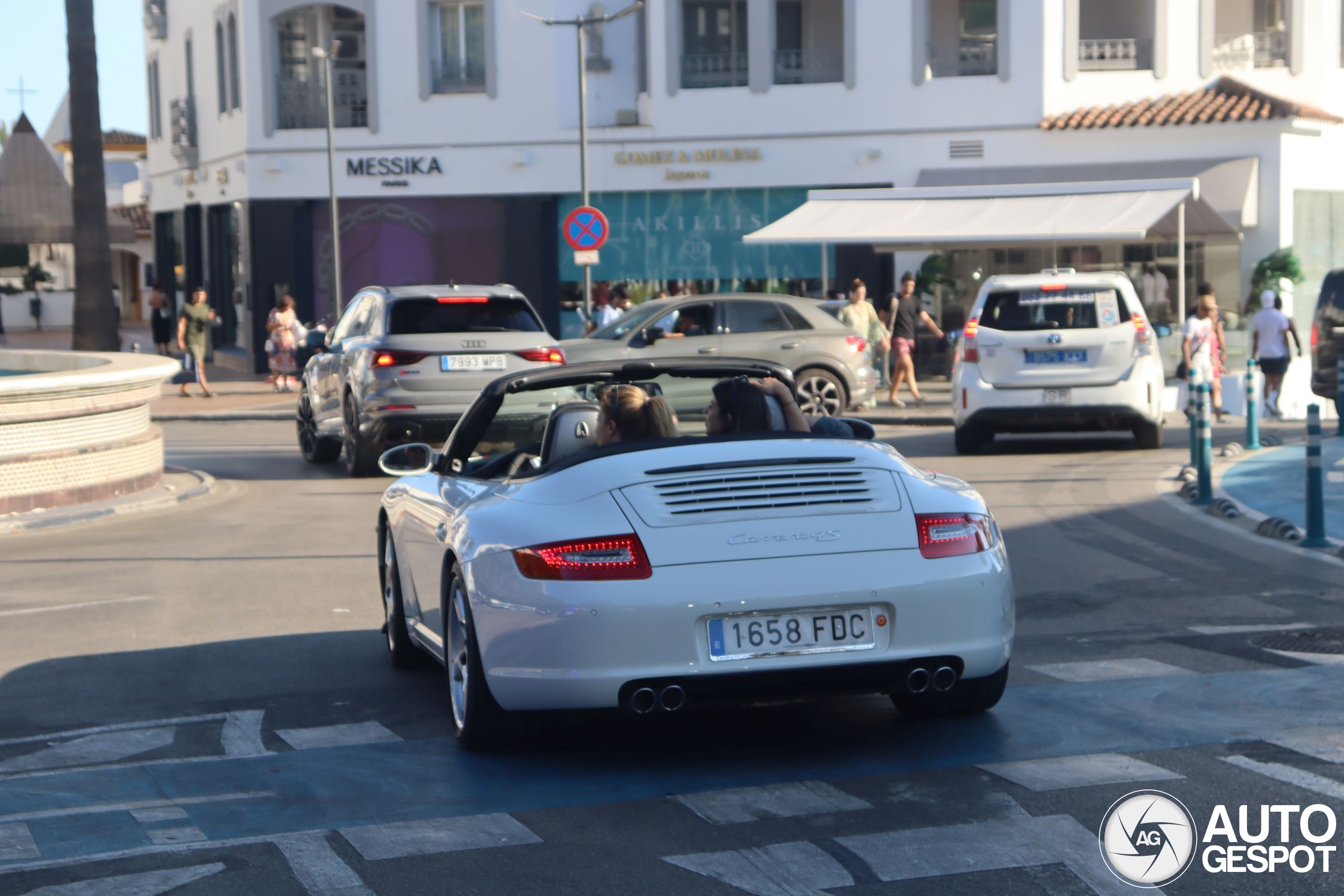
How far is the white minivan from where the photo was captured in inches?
692

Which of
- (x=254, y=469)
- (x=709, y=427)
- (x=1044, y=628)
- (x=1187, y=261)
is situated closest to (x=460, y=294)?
(x=254, y=469)

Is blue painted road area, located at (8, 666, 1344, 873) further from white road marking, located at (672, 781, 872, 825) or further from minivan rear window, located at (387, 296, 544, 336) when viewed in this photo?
minivan rear window, located at (387, 296, 544, 336)

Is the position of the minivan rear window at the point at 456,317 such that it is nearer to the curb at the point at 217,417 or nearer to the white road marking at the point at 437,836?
the curb at the point at 217,417

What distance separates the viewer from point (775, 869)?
4633 millimetres

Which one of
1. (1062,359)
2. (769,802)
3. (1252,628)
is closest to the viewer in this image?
(769,802)

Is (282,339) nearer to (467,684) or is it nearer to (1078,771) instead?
(467,684)

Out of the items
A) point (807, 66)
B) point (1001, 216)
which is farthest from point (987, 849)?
point (807, 66)

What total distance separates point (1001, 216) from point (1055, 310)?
9657mm

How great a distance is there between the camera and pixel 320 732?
6652 millimetres

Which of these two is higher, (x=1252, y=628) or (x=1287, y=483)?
(x=1252, y=628)

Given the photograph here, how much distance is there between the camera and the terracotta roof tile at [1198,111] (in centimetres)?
3016

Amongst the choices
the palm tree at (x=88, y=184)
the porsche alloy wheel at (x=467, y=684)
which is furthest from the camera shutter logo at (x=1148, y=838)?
the palm tree at (x=88, y=184)

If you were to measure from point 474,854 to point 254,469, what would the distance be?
14.1 meters

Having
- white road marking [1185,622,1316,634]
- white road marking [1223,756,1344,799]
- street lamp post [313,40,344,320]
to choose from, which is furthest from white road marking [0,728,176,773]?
street lamp post [313,40,344,320]
